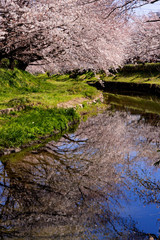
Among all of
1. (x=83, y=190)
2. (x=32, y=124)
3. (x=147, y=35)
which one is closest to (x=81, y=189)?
(x=83, y=190)

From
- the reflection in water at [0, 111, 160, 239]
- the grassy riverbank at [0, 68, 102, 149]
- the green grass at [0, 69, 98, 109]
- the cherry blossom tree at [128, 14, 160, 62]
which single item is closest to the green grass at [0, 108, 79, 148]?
the grassy riverbank at [0, 68, 102, 149]

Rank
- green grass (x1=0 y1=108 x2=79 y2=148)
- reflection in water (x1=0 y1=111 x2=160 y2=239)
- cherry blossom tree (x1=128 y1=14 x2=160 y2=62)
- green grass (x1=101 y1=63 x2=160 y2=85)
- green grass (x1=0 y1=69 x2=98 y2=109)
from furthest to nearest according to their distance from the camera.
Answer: green grass (x1=101 y1=63 x2=160 y2=85) < cherry blossom tree (x1=128 y1=14 x2=160 y2=62) < green grass (x1=0 y1=69 x2=98 y2=109) < green grass (x1=0 y1=108 x2=79 y2=148) < reflection in water (x1=0 y1=111 x2=160 y2=239)

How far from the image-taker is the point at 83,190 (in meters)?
5.76

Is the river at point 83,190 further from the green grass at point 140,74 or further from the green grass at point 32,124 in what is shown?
the green grass at point 140,74

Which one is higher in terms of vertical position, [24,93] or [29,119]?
[29,119]

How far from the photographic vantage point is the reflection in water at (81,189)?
4371 millimetres

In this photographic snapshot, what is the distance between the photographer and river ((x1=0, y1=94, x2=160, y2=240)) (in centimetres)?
438

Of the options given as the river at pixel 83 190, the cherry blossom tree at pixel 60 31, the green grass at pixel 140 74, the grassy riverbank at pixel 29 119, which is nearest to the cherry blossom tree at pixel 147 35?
the green grass at pixel 140 74

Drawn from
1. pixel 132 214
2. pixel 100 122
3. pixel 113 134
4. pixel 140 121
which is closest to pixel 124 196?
pixel 132 214

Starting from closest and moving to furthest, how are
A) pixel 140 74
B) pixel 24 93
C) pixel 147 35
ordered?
pixel 24 93, pixel 147 35, pixel 140 74

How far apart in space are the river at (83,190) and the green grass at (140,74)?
19166mm

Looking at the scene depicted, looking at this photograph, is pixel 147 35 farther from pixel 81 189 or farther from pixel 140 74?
pixel 81 189

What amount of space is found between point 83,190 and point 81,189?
0.21ft

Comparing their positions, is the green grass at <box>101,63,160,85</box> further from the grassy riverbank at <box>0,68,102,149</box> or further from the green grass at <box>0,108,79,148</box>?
the green grass at <box>0,108,79,148</box>
